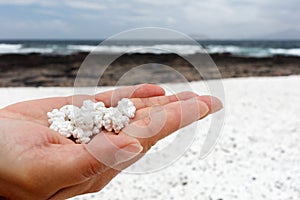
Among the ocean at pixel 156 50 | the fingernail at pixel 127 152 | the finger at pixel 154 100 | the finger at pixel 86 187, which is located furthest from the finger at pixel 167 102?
the ocean at pixel 156 50

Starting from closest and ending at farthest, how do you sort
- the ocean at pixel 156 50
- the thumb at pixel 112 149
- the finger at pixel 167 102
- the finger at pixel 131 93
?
the thumb at pixel 112 149 → the finger at pixel 167 102 → the finger at pixel 131 93 → the ocean at pixel 156 50

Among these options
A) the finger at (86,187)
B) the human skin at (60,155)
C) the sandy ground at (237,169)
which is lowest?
the sandy ground at (237,169)

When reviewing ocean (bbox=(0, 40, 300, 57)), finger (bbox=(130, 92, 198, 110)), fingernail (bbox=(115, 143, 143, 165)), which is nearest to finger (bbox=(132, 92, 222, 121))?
finger (bbox=(130, 92, 198, 110))

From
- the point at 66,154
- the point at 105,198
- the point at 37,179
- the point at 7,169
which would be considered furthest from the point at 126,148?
the point at 105,198

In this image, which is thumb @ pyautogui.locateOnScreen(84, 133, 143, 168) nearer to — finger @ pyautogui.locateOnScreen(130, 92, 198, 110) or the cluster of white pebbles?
the cluster of white pebbles

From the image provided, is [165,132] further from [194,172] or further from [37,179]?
[194,172]

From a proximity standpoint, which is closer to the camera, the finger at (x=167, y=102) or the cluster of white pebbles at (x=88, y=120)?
the cluster of white pebbles at (x=88, y=120)

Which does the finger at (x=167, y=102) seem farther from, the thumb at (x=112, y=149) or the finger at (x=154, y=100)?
the thumb at (x=112, y=149)

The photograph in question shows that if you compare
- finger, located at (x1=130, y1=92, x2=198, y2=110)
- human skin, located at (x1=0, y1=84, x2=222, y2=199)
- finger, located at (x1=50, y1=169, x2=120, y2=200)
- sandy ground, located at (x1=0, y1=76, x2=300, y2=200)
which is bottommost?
sandy ground, located at (x1=0, y1=76, x2=300, y2=200)

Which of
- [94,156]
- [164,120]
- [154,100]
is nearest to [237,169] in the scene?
[154,100]
